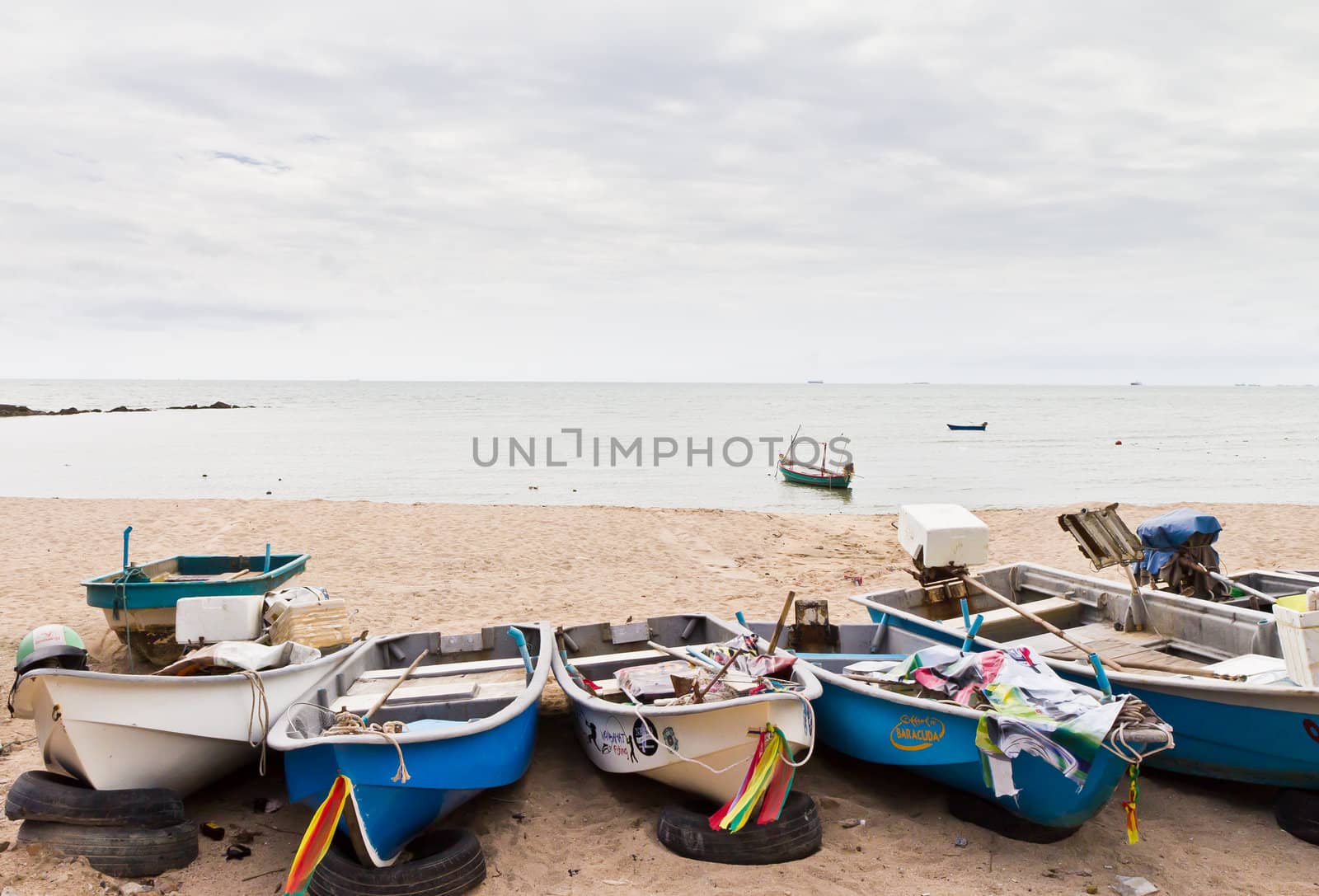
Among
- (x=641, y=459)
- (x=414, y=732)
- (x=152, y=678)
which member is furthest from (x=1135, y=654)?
(x=641, y=459)

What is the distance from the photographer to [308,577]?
14156 millimetres

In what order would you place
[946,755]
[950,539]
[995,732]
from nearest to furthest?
[995,732], [946,755], [950,539]

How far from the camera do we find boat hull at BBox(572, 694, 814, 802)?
5.27 m

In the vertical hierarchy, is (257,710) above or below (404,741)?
below

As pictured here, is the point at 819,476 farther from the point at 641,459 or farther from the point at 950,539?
the point at 950,539

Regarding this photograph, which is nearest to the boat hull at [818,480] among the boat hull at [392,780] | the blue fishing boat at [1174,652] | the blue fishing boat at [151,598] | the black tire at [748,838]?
the blue fishing boat at [1174,652]

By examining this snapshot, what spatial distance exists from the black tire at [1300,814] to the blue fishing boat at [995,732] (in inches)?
37.1

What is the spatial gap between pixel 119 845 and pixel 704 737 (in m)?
3.35

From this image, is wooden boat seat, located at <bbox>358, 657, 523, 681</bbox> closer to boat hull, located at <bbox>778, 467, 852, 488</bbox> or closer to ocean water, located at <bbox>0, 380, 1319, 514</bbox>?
ocean water, located at <bbox>0, 380, 1319, 514</bbox>

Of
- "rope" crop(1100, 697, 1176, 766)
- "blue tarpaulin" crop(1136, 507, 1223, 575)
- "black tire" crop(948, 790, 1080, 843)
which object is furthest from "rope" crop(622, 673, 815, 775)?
"blue tarpaulin" crop(1136, 507, 1223, 575)

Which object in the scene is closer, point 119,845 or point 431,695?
point 119,845

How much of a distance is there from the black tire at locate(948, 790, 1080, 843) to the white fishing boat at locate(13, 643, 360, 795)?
14.7 feet

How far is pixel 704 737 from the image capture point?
5309mm

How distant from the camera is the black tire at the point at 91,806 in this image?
507cm
